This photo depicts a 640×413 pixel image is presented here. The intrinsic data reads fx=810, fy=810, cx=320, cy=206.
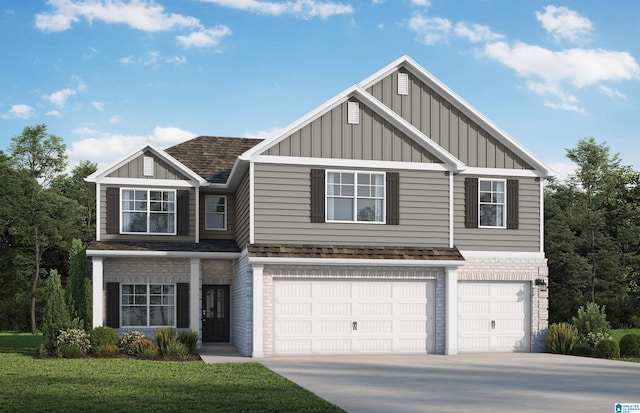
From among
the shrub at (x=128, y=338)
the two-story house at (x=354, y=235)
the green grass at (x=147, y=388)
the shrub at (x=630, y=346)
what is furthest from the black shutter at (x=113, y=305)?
the shrub at (x=630, y=346)

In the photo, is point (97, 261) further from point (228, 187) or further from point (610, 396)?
point (610, 396)

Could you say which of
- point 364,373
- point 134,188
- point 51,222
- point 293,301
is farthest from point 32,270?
point 364,373

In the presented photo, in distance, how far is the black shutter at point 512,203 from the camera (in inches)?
989

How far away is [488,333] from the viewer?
24453 millimetres

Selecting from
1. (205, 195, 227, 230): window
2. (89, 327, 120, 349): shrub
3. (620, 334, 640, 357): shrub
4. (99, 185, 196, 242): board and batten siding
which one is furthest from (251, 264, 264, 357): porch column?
(620, 334, 640, 357): shrub

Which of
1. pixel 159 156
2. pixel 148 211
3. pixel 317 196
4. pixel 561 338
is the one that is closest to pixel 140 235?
pixel 148 211

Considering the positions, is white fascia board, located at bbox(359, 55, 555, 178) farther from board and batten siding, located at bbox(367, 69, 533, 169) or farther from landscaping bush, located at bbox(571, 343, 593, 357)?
landscaping bush, located at bbox(571, 343, 593, 357)

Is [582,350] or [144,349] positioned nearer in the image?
[144,349]

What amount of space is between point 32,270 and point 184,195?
24352 mm

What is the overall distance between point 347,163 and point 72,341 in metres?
9.01

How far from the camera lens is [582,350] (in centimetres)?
2366

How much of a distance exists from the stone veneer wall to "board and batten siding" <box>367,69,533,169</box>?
294 centimetres

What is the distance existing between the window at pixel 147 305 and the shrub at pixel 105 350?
247 centimetres

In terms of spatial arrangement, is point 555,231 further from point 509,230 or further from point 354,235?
point 354,235
